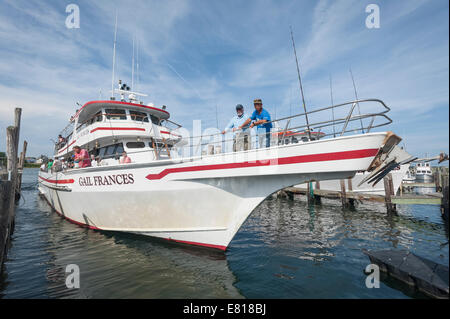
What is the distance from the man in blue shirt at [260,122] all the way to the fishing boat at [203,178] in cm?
35

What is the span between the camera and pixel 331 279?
4.37 meters

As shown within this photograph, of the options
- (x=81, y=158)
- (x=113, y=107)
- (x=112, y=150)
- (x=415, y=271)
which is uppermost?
(x=113, y=107)

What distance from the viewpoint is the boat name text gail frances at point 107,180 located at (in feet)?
20.0

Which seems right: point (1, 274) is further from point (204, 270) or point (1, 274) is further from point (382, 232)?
point (382, 232)

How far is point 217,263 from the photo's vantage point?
506cm

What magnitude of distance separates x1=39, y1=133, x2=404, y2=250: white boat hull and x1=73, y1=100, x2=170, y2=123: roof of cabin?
2878mm

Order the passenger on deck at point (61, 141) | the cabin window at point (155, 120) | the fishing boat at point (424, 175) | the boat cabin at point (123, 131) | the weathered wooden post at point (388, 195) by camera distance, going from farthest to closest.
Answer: the fishing boat at point (424, 175) → the passenger on deck at point (61, 141) → the weathered wooden post at point (388, 195) → the cabin window at point (155, 120) → the boat cabin at point (123, 131)

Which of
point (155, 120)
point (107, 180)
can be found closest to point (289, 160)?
point (107, 180)

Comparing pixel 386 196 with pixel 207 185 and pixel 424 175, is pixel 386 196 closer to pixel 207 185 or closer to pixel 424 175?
pixel 207 185

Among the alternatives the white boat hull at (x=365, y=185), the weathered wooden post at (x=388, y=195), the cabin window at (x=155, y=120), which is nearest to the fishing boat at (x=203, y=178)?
the cabin window at (x=155, y=120)

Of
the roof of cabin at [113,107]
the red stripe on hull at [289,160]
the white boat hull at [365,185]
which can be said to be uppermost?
the roof of cabin at [113,107]

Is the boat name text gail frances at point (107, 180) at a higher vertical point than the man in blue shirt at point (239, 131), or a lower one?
lower

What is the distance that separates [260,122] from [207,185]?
187 cm

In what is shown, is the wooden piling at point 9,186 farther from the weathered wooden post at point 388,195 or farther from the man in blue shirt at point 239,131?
the weathered wooden post at point 388,195
